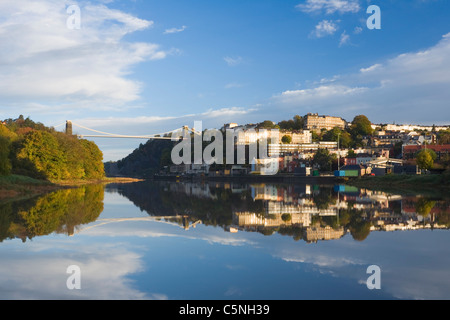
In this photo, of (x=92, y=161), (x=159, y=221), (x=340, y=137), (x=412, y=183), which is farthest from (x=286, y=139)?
(x=159, y=221)

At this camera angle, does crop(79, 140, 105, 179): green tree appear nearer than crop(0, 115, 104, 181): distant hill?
No

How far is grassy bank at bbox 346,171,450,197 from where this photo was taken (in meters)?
30.7

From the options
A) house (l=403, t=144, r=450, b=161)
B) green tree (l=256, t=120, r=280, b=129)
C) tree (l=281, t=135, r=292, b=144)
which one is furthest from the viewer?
green tree (l=256, t=120, r=280, b=129)

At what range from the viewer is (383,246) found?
7238 millimetres

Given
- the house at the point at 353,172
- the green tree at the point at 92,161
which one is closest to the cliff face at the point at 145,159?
the green tree at the point at 92,161

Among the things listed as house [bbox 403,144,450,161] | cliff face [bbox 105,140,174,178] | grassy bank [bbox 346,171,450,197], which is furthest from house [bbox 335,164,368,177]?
cliff face [bbox 105,140,174,178]

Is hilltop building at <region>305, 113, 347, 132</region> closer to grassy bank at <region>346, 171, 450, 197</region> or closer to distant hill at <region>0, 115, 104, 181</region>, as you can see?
grassy bank at <region>346, 171, 450, 197</region>

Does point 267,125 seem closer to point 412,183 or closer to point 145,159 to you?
point 145,159

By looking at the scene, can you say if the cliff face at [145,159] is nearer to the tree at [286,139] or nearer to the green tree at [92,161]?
the tree at [286,139]

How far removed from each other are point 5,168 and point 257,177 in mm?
50723

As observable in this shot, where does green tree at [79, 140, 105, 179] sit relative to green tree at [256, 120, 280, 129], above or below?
below

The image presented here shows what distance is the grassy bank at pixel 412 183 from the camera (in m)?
30.7

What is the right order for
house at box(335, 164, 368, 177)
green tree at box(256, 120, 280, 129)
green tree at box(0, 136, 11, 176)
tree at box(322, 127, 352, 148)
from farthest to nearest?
green tree at box(256, 120, 280, 129) → tree at box(322, 127, 352, 148) → house at box(335, 164, 368, 177) → green tree at box(0, 136, 11, 176)
